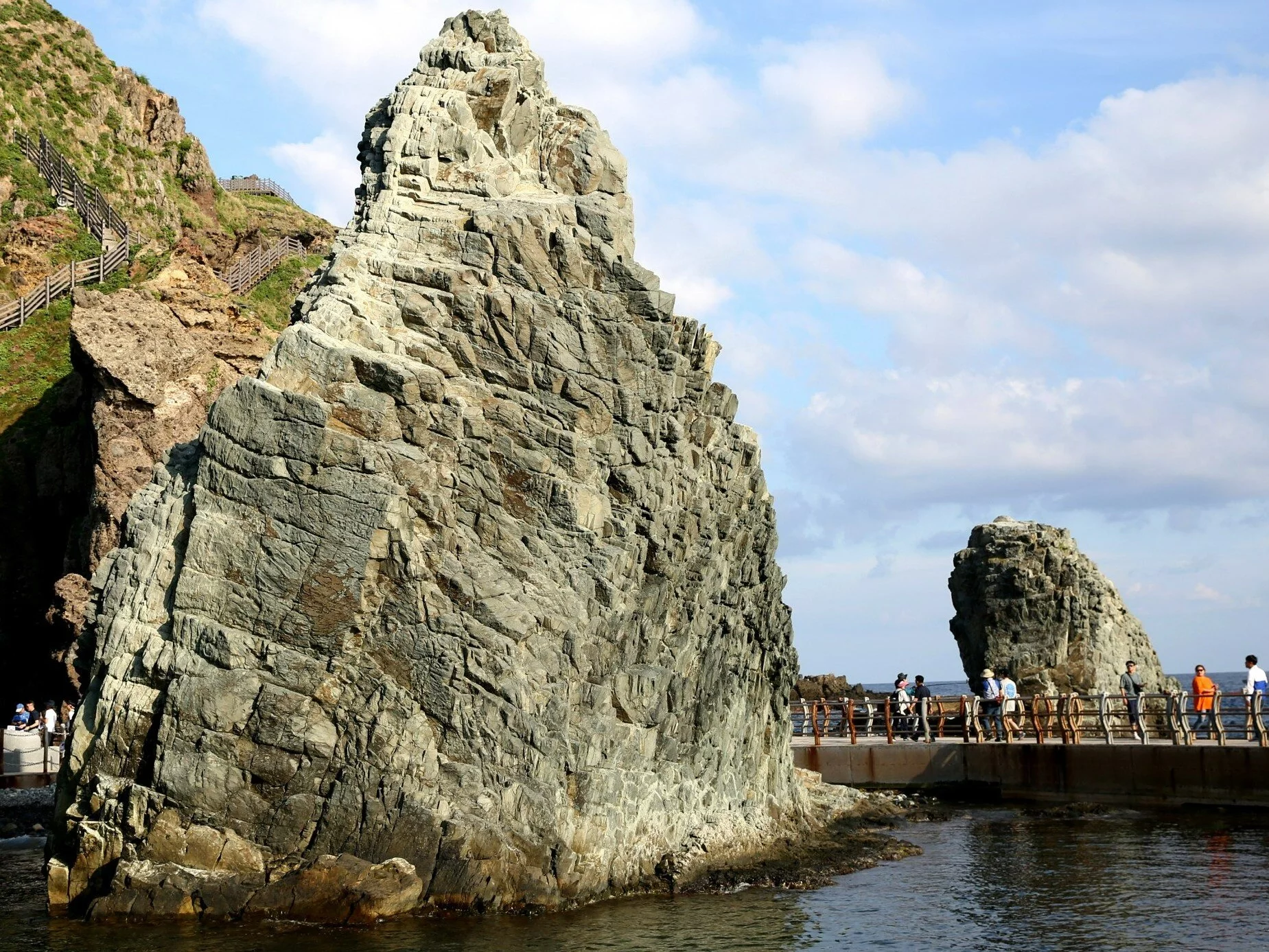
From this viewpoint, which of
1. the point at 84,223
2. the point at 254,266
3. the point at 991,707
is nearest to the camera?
the point at 991,707

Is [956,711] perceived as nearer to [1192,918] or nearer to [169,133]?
[1192,918]

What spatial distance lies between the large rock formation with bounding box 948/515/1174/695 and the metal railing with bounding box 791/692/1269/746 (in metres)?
1.30

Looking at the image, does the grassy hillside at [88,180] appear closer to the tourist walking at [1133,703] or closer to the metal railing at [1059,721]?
the metal railing at [1059,721]

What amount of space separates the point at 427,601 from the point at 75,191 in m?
49.1

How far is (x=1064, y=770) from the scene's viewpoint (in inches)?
1337

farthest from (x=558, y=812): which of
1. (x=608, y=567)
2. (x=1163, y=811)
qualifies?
(x=1163, y=811)

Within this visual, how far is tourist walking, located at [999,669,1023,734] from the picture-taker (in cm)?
3628

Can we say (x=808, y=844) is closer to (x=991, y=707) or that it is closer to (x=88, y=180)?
(x=991, y=707)

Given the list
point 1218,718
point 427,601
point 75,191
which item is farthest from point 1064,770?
point 75,191

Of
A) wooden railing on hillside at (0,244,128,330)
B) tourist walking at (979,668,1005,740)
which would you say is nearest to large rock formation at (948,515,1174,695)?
tourist walking at (979,668,1005,740)

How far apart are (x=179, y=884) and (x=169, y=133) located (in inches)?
2616

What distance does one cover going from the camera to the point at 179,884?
18922 millimetres

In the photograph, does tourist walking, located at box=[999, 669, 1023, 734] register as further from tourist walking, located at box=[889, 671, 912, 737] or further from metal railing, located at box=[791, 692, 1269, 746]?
tourist walking, located at box=[889, 671, 912, 737]

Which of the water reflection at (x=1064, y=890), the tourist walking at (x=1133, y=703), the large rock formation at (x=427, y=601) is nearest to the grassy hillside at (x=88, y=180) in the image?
the large rock formation at (x=427, y=601)
